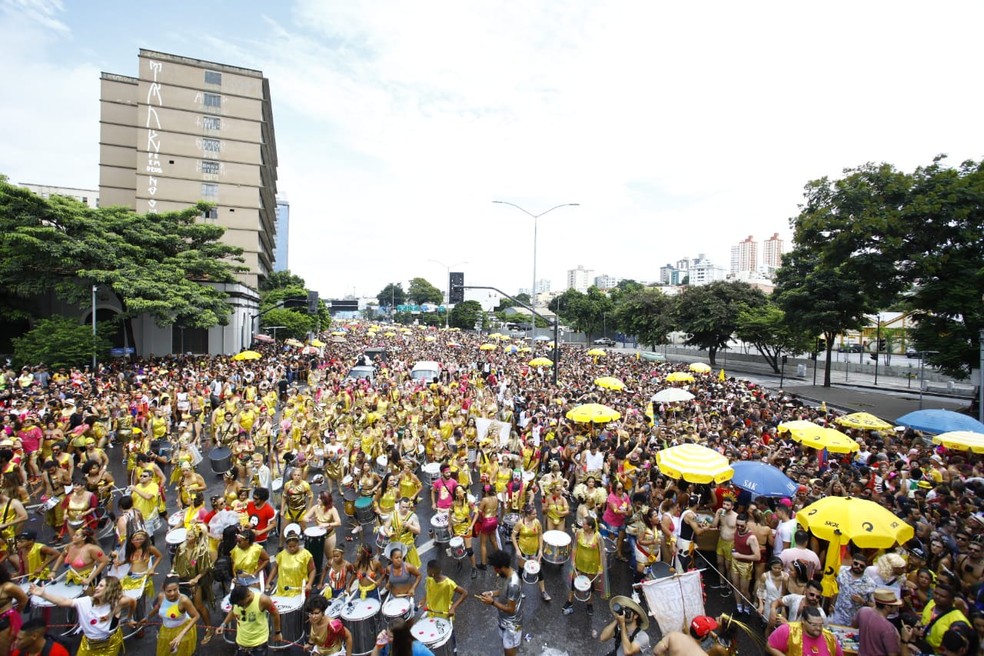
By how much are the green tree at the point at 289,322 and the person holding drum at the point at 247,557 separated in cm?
4215

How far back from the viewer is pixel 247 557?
5.79m

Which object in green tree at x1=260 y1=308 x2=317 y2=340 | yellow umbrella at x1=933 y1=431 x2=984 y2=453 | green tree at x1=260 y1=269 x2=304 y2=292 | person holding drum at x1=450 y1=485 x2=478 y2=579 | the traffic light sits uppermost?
green tree at x1=260 y1=269 x2=304 y2=292

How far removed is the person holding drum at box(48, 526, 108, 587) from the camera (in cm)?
528

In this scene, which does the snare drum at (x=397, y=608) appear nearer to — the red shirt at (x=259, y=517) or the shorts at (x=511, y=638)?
the shorts at (x=511, y=638)

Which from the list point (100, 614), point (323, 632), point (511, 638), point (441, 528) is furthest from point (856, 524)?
point (100, 614)

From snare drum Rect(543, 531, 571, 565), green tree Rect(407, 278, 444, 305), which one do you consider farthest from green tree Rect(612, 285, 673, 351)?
green tree Rect(407, 278, 444, 305)

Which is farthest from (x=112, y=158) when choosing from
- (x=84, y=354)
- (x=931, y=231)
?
(x=931, y=231)

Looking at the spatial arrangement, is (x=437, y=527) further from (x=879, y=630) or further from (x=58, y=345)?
(x=58, y=345)

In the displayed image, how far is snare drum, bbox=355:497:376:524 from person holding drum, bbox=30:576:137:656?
349 centimetres

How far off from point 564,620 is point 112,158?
60.8m

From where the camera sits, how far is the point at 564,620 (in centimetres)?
630

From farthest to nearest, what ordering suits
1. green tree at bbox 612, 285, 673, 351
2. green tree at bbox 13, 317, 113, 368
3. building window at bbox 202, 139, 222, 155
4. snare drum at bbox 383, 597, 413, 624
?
building window at bbox 202, 139, 222, 155, green tree at bbox 612, 285, 673, 351, green tree at bbox 13, 317, 113, 368, snare drum at bbox 383, 597, 413, 624

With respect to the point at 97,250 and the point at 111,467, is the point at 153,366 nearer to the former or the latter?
the point at 97,250

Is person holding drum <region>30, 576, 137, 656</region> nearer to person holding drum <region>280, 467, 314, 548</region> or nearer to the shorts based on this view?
person holding drum <region>280, 467, 314, 548</region>
